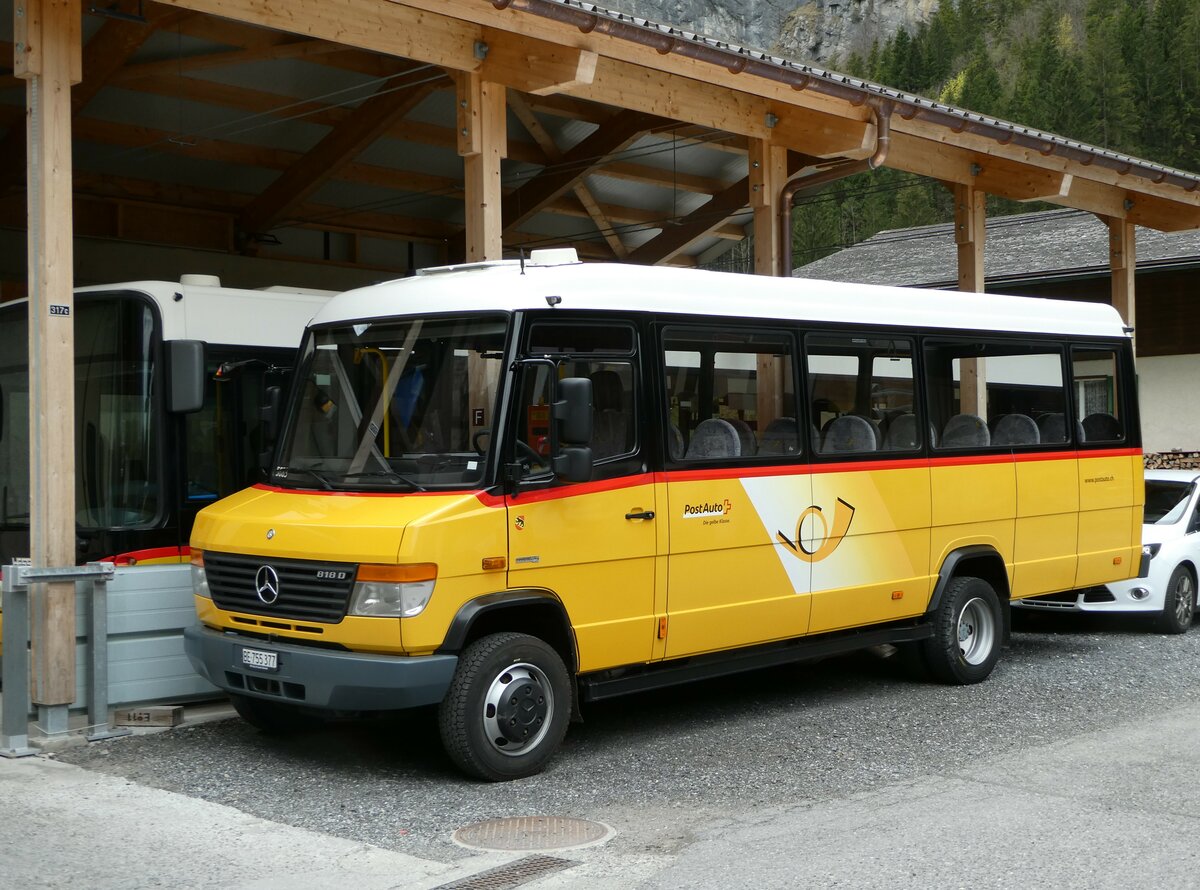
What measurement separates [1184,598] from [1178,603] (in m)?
0.14

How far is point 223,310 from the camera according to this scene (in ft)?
32.0

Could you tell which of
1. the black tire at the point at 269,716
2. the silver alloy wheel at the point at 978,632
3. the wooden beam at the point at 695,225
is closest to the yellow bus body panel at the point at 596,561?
the black tire at the point at 269,716

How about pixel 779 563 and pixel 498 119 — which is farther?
pixel 498 119

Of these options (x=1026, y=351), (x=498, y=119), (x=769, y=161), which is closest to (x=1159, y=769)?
(x=1026, y=351)

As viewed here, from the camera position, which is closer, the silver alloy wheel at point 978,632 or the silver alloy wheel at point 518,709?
the silver alloy wheel at point 518,709

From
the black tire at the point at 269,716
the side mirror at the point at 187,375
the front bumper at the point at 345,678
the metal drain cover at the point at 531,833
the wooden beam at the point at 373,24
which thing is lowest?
the metal drain cover at the point at 531,833

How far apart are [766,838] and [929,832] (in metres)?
0.74

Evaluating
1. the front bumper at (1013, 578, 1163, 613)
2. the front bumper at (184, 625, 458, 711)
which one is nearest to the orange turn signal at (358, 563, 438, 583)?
the front bumper at (184, 625, 458, 711)

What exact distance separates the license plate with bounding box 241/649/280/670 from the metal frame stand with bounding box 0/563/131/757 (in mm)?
1412

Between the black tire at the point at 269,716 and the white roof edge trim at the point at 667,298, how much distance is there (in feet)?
7.86

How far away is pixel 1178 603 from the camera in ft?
43.3

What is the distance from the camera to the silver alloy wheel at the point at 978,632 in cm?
1055

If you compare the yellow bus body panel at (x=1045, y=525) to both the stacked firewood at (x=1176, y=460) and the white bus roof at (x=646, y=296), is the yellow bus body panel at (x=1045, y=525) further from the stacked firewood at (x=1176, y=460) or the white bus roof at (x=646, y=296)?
the stacked firewood at (x=1176, y=460)

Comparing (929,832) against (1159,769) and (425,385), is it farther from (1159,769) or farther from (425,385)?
(425,385)
